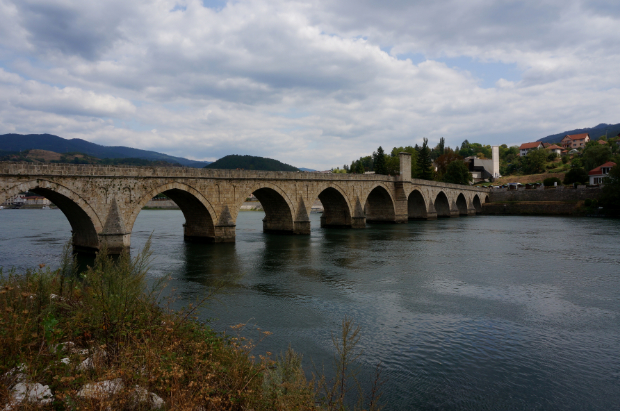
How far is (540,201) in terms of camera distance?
239 feet

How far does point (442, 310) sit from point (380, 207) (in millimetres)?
40354

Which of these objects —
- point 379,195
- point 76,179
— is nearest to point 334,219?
point 379,195

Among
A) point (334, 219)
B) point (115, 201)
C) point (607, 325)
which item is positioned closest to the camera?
point (607, 325)

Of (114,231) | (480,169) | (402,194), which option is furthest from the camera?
(480,169)

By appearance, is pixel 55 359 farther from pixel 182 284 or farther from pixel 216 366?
pixel 182 284

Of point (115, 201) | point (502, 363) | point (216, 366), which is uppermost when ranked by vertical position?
point (115, 201)

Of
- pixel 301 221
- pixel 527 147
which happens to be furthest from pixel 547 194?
pixel 527 147

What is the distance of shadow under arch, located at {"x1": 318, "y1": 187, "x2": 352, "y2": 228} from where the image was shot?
1751 inches

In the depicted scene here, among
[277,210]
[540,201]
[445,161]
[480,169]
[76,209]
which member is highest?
[445,161]

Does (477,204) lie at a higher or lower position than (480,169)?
lower

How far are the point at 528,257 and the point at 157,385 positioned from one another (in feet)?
82.0

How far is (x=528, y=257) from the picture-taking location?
24.8 m

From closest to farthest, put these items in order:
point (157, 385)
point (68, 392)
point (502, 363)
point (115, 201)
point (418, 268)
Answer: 1. point (68, 392)
2. point (157, 385)
3. point (502, 363)
4. point (418, 268)
5. point (115, 201)

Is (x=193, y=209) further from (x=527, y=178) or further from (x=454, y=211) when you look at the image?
(x=527, y=178)
